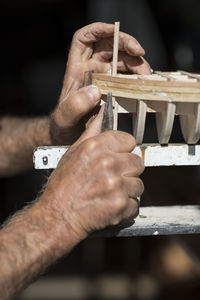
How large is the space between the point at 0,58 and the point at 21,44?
293 mm

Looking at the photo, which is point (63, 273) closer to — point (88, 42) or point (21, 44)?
point (21, 44)

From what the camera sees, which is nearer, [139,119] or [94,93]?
[139,119]

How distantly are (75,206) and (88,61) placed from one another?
881mm

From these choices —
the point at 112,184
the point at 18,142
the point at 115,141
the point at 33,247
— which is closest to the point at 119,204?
the point at 112,184

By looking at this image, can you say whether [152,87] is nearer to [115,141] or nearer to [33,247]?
[115,141]

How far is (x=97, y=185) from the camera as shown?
4.55 feet

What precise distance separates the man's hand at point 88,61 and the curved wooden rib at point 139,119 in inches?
12.7

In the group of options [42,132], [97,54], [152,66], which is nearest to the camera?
[97,54]

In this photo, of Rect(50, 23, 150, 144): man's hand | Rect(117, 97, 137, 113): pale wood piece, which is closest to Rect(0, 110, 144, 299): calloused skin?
Rect(117, 97, 137, 113): pale wood piece

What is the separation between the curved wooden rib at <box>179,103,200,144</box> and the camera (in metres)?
1.38

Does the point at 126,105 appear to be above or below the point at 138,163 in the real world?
above

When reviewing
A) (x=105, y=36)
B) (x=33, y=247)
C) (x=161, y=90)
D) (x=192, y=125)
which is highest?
(x=105, y=36)

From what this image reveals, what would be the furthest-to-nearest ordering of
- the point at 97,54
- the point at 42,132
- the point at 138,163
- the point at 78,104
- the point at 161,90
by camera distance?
the point at 42,132, the point at 97,54, the point at 78,104, the point at 138,163, the point at 161,90

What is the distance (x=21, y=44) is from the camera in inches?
197
